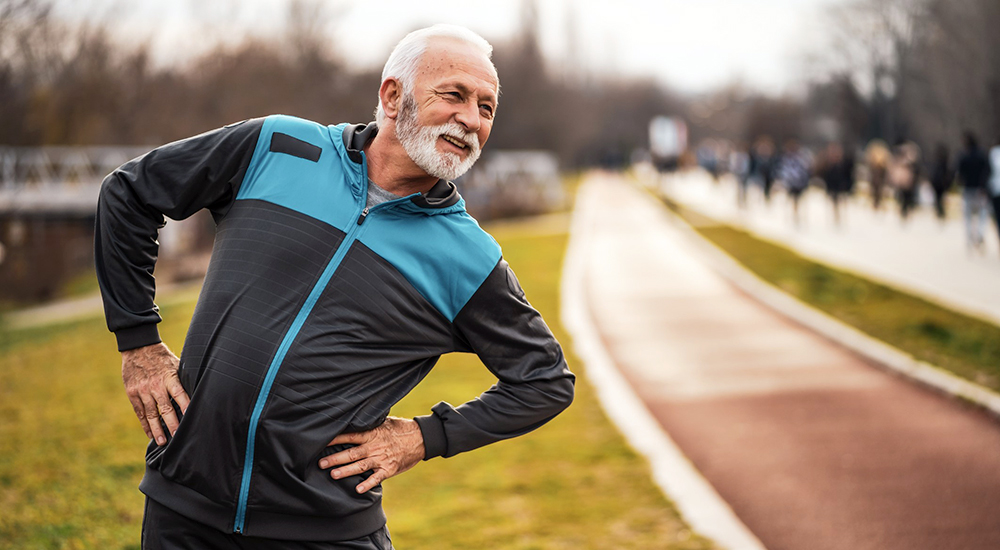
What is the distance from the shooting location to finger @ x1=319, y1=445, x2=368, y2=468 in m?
2.07

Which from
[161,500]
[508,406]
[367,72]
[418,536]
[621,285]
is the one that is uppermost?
[367,72]

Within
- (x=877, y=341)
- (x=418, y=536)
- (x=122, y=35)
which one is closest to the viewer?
(x=418, y=536)

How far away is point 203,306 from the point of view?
6.97 ft

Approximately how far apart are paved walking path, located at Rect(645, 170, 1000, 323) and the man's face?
9.91 metres

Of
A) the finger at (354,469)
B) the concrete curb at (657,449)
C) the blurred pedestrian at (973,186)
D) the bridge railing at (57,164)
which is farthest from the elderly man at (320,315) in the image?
the bridge railing at (57,164)

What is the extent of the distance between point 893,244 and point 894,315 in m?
7.81

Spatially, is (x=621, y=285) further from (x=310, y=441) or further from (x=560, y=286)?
(x=310, y=441)

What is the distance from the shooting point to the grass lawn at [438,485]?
16.1 ft

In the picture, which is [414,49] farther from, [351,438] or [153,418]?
[153,418]

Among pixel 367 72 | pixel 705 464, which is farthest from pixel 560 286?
pixel 367 72

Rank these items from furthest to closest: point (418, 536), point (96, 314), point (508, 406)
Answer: point (96, 314) < point (418, 536) < point (508, 406)

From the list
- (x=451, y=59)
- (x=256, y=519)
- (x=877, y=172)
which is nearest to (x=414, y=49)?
(x=451, y=59)

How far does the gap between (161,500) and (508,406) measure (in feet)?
2.81

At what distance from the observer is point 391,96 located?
2262 mm
